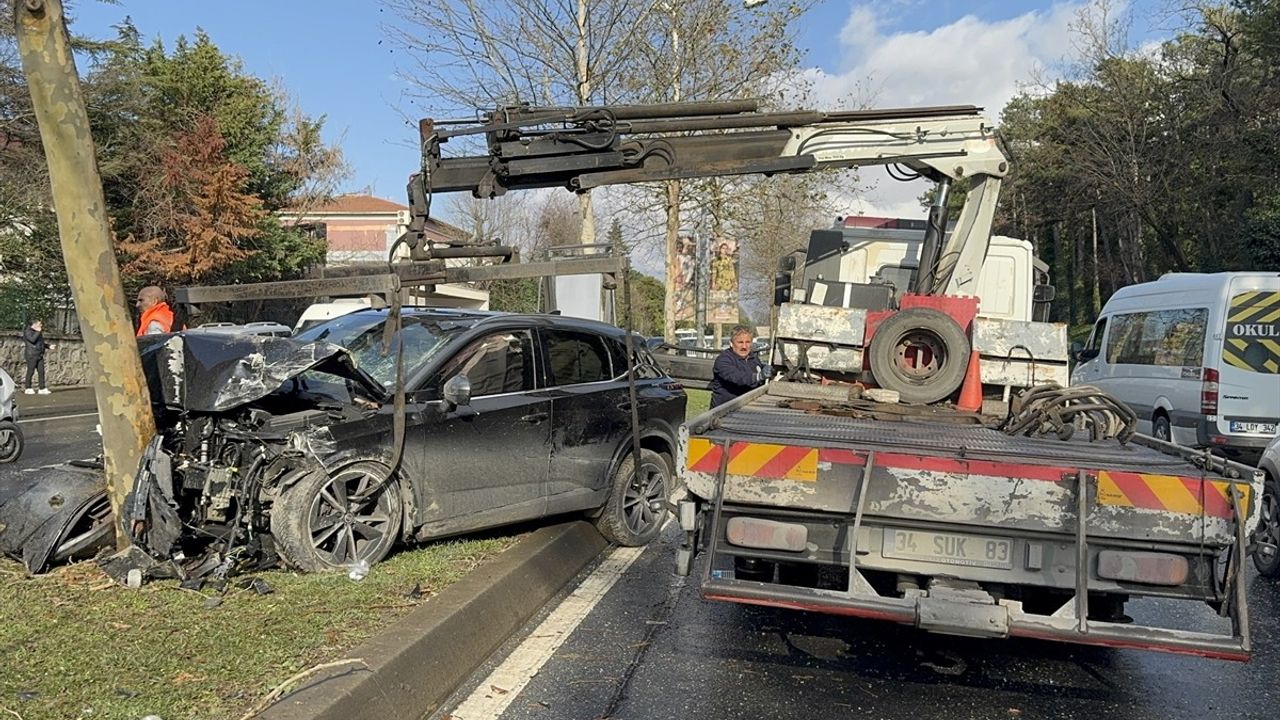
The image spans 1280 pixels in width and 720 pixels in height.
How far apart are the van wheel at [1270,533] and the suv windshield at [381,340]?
5.83m

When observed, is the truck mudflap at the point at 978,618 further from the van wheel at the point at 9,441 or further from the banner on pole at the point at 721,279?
the banner on pole at the point at 721,279

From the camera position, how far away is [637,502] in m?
7.23

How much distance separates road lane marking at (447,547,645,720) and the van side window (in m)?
8.70

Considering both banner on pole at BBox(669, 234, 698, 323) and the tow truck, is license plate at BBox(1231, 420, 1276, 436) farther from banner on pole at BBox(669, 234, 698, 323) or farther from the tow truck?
banner on pole at BBox(669, 234, 698, 323)

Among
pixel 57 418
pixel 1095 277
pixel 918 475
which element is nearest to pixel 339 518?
pixel 918 475

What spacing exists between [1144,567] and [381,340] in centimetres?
468

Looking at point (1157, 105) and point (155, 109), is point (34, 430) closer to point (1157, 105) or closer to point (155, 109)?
point (155, 109)

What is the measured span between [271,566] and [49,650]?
1.36 m

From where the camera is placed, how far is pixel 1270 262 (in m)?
26.0

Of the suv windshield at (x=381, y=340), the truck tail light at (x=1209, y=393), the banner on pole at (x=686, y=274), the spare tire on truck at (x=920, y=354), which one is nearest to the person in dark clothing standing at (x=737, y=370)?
the spare tire on truck at (x=920, y=354)

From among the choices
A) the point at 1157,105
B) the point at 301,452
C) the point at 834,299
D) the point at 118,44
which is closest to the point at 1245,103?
the point at 1157,105

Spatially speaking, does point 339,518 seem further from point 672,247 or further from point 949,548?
point 672,247

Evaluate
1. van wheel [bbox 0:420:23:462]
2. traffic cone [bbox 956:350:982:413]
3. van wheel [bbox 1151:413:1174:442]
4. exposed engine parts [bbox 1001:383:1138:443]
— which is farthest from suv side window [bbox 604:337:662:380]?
van wheel [bbox 1151:413:1174:442]

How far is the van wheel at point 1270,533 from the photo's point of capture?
6.78 metres
